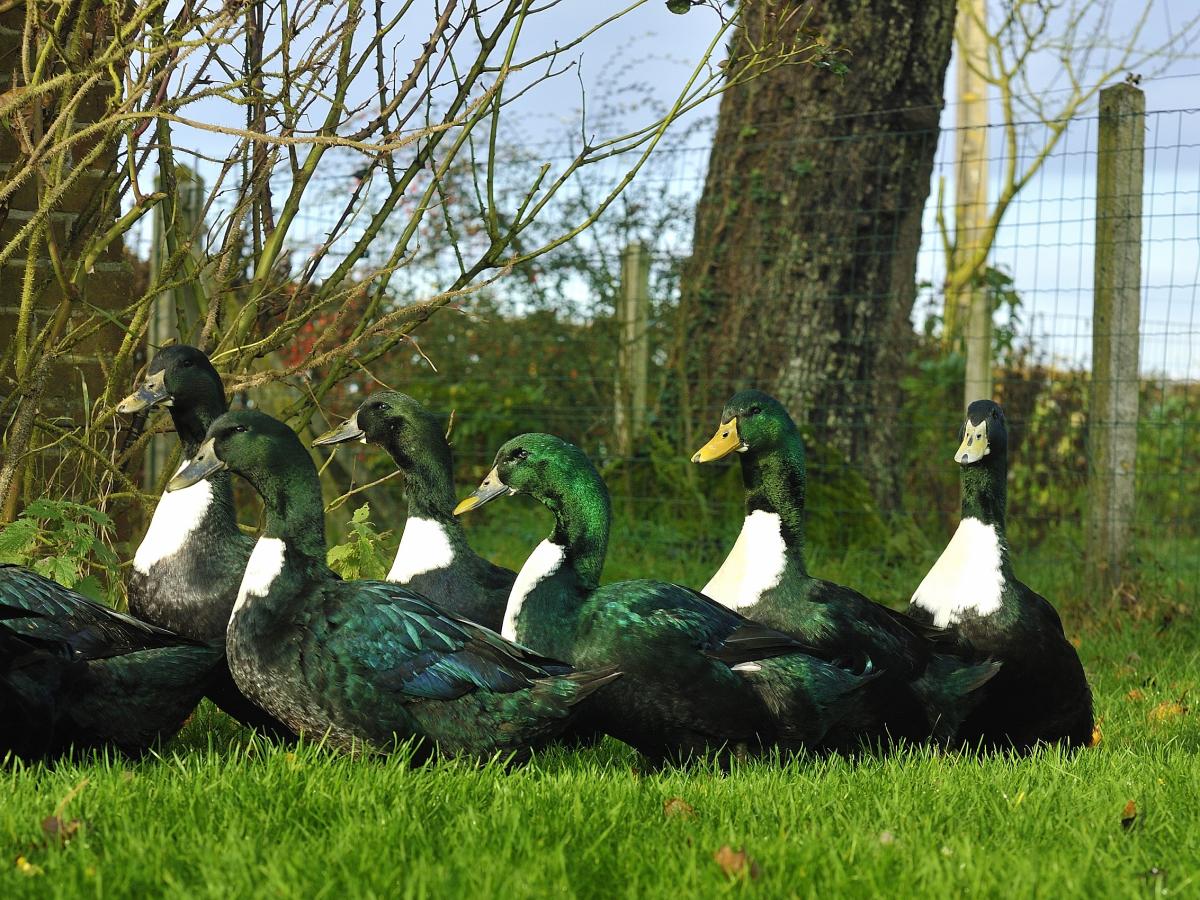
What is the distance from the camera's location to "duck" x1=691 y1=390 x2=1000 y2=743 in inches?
187

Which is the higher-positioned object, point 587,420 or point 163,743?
point 587,420

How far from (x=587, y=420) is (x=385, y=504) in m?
1.64

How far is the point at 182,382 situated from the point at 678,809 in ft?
7.89

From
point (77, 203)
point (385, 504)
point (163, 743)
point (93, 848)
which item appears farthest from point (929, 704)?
point (385, 504)

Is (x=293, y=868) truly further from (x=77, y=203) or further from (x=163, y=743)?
(x=77, y=203)

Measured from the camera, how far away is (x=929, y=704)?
4.83 m

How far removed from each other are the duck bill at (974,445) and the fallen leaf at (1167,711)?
1.32 meters

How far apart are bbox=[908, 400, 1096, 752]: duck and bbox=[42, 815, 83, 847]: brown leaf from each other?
3.00 m

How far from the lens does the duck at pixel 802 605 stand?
187 inches

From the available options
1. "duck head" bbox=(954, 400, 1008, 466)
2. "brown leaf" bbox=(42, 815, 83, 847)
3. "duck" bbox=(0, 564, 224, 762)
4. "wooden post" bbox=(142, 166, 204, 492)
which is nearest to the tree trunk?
"wooden post" bbox=(142, 166, 204, 492)

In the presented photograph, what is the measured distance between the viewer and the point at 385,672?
4.00 m

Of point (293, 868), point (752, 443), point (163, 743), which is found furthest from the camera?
point (752, 443)

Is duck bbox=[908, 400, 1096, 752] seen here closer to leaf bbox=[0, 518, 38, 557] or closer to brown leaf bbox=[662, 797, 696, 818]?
brown leaf bbox=[662, 797, 696, 818]

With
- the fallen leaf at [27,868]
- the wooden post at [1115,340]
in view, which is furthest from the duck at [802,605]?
the wooden post at [1115,340]
